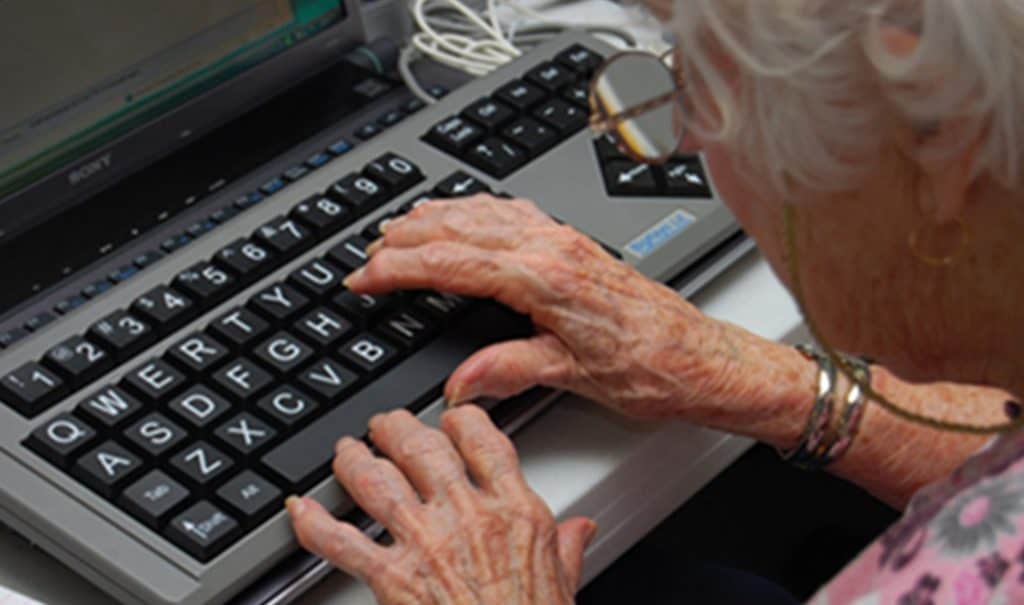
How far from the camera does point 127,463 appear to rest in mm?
738

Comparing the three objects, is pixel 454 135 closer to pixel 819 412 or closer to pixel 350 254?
pixel 350 254

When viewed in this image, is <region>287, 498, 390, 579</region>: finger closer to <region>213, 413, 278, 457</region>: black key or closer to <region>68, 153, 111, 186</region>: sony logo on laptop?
<region>213, 413, 278, 457</region>: black key

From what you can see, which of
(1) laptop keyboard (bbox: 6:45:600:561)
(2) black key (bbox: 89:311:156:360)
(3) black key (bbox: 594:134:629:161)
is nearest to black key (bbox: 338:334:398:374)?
(1) laptop keyboard (bbox: 6:45:600:561)

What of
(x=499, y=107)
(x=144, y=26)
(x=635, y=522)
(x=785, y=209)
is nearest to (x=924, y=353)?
(x=785, y=209)

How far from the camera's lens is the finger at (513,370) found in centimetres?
80

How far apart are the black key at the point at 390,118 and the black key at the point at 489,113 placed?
0.06 m

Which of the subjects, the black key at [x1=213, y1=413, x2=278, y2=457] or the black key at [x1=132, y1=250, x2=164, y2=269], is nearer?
the black key at [x1=213, y1=413, x2=278, y2=457]

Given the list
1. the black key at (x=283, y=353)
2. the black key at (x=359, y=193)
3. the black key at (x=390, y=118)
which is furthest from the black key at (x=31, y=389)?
the black key at (x=390, y=118)

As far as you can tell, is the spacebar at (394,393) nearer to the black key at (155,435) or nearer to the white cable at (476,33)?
the black key at (155,435)

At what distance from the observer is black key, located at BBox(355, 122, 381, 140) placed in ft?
3.25

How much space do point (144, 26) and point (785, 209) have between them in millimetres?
429

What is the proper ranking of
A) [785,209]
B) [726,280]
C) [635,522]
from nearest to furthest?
1. [785,209]
2. [635,522]
3. [726,280]

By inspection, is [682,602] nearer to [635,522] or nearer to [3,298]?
[635,522]

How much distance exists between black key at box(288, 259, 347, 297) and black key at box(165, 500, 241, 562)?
161 mm
